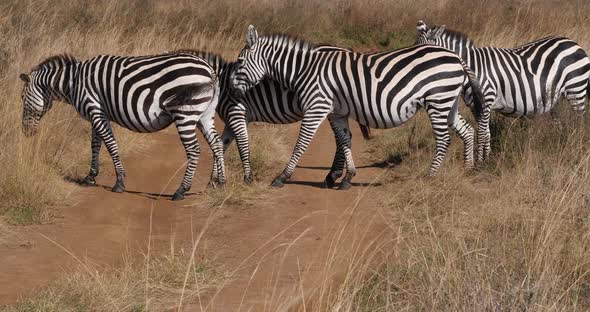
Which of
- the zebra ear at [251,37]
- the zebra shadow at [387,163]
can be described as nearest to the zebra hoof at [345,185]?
the zebra shadow at [387,163]

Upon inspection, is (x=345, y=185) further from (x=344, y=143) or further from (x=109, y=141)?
(x=109, y=141)

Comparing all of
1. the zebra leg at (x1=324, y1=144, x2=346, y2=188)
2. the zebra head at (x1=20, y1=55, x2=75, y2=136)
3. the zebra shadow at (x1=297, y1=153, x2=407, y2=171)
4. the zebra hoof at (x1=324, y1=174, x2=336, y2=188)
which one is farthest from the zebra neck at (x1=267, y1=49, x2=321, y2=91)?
the zebra head at (x1=20, y1=55, x2=75, y2=136)

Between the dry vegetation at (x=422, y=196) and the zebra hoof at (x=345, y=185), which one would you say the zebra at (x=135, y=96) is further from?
the zebra hoof at (x=345, y=185)

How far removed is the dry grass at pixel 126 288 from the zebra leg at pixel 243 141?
3.11 metres

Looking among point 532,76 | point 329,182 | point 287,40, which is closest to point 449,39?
point 532,76

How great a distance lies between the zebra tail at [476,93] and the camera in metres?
9.86

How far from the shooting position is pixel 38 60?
40.9 ft

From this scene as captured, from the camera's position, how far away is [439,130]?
9594 mm

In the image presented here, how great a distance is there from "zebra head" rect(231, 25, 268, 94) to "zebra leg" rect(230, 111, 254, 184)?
293 millimetres

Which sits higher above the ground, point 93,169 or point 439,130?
point 439,130

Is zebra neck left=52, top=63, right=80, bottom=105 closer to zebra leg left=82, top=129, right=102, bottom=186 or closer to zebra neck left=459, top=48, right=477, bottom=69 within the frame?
zebra leg left=82, top=129, right=102, bottom=186

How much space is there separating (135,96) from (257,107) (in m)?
1.41

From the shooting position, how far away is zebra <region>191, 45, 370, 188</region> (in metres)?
10.1

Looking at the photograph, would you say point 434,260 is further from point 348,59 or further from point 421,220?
point 348,59
